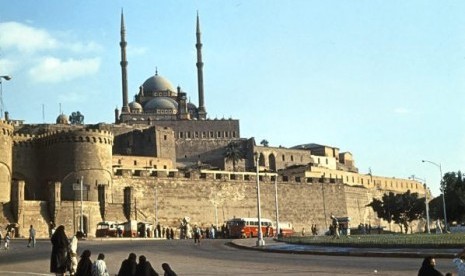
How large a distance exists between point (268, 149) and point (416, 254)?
3075 inches

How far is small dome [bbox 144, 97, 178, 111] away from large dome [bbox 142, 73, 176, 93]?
3.16 metres

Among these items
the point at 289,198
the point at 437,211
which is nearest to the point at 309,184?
the point at 289,198

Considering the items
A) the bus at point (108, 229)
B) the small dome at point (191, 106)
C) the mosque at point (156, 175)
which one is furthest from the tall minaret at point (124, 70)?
the bus at point (108, 229)

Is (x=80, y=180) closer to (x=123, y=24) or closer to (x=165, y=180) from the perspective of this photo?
(x=165, y=180)

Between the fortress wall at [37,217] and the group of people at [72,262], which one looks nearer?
the group of people at [72,262]

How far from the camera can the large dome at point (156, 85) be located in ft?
352

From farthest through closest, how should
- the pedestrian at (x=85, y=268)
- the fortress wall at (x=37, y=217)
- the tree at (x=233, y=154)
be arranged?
the tree at (x=233, y=154), the fortress wall at (x=37, y=217), the pedestrian at (x=85, y=268)

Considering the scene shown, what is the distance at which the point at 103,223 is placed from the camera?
164 ft

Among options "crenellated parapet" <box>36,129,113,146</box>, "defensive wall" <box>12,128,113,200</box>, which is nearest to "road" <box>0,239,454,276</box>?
"defensive wall" <box>12,128,113,200</box>

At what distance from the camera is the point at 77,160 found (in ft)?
192

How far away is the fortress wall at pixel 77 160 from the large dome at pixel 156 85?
4697cm

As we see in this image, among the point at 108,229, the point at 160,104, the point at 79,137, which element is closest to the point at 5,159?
the point at 79,137

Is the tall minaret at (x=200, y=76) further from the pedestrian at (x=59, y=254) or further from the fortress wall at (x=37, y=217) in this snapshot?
the pedestrian at (x=59, y=254)

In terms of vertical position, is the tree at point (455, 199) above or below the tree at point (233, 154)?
below
